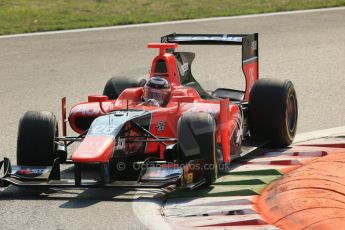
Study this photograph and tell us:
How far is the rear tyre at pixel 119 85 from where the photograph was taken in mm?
12172

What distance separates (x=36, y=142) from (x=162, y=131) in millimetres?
1315

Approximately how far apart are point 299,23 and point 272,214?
39.7 ft

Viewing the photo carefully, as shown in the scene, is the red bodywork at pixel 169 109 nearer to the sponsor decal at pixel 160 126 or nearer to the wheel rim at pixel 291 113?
the sponsor decal at pixel 160 126

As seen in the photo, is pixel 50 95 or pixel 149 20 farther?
pixel 149 20

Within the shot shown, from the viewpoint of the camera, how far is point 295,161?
1097 cm

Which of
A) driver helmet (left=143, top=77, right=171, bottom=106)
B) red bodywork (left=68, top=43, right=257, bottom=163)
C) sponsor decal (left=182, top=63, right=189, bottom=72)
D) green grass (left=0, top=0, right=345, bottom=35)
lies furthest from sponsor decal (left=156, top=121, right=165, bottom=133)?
green grass (left=0, top=0, right=345, bottom=35)

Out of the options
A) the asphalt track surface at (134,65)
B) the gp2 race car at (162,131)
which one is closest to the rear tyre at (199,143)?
the gp2 race car at (162,131)

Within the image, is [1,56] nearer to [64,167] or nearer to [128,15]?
[128,15]

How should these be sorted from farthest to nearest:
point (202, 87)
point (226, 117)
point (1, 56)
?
point (1, 56), point (202, 87), point (226, 117)

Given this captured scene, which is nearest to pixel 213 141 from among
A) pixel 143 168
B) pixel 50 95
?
pixel 143 168

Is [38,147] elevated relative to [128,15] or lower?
lower

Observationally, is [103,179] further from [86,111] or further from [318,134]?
[318,134]

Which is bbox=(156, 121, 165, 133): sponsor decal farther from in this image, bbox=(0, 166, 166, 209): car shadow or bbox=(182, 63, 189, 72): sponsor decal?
bbox=(182, 63, 189, 72): sponsor decal

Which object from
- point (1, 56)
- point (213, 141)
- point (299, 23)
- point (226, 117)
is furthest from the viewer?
point (299, 23)
